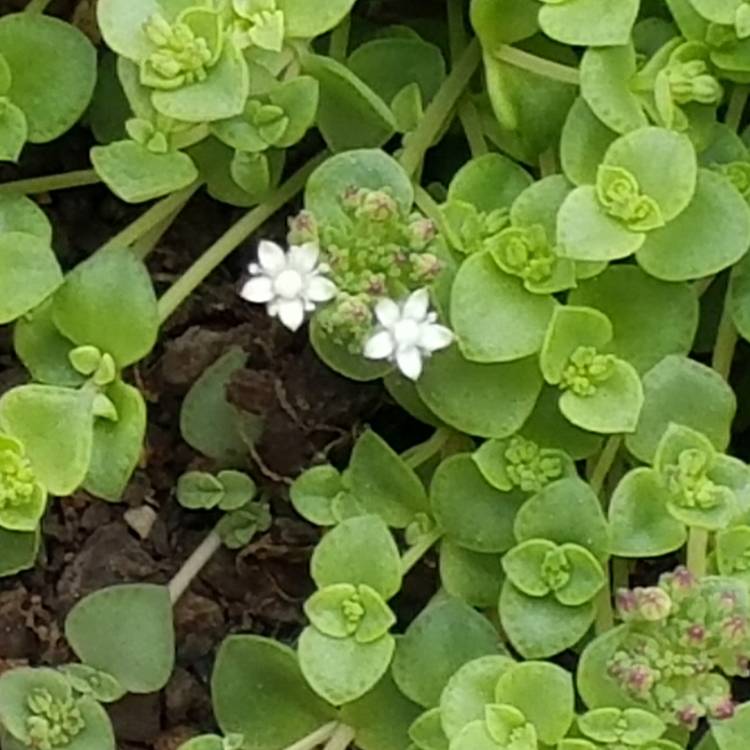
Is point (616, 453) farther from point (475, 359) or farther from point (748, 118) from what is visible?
point (748, 118)

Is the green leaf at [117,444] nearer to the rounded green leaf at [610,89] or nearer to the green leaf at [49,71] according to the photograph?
the green leaf at [49,71]

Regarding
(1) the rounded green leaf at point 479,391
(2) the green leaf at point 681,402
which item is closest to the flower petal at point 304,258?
(1) the rounded green leaf at point 479,391

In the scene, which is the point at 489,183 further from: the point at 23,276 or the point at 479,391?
the point at 23,276

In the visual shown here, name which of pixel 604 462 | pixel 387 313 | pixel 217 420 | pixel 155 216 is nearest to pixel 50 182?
pixel 155 216

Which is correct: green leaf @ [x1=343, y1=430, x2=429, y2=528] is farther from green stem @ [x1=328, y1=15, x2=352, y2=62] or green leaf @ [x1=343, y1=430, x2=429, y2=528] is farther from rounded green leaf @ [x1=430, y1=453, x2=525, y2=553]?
green stem @ [x1=328, y1=15, x2=352, y2=62]

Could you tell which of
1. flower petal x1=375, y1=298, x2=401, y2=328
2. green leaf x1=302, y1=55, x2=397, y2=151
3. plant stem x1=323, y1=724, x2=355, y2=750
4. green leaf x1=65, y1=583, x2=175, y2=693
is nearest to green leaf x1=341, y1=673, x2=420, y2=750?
plant stem x1=323, y1=724, x2=355, y2=750
